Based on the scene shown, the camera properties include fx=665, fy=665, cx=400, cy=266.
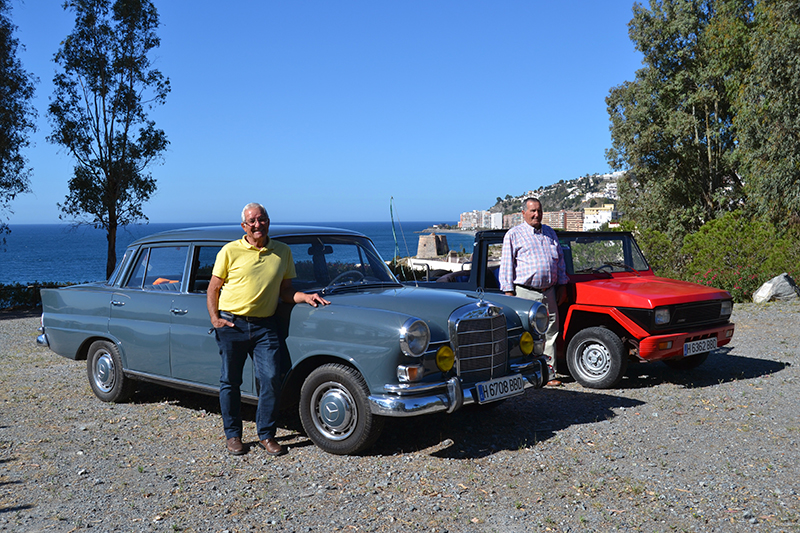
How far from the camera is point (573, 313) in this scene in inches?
310

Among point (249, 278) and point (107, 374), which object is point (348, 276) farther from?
point (107, 374)

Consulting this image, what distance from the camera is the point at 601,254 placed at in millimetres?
8602

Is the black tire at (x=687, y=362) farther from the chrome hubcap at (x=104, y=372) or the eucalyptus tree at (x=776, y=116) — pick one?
the eucalyptus tree at (x=776, y=116)

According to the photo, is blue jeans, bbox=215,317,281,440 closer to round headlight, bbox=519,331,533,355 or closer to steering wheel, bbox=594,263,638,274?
round headlight, bbox=519,331,533,355

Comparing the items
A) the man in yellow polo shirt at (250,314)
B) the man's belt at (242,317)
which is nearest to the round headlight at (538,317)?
the man in yellow polo shirt at (250,314)

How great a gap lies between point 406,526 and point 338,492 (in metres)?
0.70

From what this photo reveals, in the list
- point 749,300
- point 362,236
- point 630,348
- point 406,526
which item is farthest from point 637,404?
point 749,300

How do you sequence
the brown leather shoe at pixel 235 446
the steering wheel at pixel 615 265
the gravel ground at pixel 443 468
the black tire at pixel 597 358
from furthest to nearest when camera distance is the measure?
the steering wheel at pixel 615 265 → the black tire at pixel 597 358 → the brown leather shoe at pixel 235 446 → the gravel ground at pixel 443 468

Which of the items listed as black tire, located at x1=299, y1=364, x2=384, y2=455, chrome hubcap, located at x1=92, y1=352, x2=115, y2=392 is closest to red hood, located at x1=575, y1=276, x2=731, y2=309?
black tire, located at x1=299, y1=364, x2=384, y2=455

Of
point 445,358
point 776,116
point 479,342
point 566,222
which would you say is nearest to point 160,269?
A: point 445,358

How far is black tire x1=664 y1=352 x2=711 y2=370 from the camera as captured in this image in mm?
8359

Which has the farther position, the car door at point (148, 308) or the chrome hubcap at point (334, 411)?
the car door at point (148, 308)

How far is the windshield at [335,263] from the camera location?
19.1 ft

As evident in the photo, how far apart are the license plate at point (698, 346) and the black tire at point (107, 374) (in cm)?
599
